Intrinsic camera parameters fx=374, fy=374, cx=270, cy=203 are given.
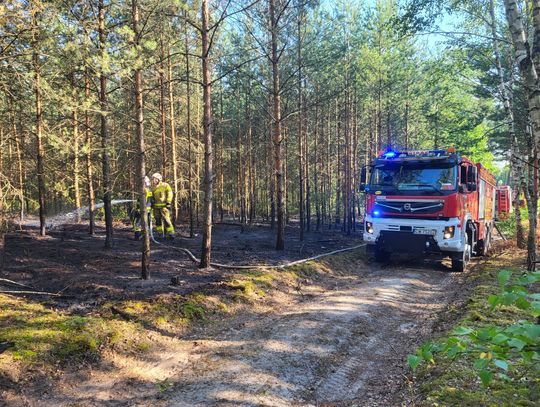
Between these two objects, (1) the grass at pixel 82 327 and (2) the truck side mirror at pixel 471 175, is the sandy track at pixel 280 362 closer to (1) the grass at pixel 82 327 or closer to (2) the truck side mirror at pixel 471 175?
(1) the grass at pixel 82 327

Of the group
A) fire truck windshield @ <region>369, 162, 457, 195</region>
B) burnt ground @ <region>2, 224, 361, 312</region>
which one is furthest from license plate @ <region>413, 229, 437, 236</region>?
burnt ground @ <region>2, 224, 361, 312</region>

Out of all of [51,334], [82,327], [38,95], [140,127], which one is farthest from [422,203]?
[38,95]

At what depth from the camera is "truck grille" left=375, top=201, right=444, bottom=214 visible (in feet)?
34.8

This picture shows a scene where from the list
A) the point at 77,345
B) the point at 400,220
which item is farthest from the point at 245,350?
the point at 400,220

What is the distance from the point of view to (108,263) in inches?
387

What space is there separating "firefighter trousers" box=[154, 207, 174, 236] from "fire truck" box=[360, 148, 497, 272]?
6651 millimetres

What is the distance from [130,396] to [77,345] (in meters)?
1.22

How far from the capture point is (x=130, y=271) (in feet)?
29.9

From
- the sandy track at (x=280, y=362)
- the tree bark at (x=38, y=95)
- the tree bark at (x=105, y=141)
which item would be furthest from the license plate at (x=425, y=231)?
the tree bark at (x=38, y=95)

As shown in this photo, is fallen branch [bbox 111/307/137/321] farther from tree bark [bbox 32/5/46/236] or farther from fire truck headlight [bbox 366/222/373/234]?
fire truck headlight [bbox 366/222/373/234]

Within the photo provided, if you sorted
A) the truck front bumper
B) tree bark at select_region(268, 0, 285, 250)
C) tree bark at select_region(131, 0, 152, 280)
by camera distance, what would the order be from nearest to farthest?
tree bark at select_region(131, 0, 152, 280) → the truck front bumper → tree bark at select_region(268, 0, 285, 250)

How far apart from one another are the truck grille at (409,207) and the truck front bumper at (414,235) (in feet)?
0.88

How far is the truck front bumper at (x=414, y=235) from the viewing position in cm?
Result: 1046

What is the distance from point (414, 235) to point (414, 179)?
168cm
